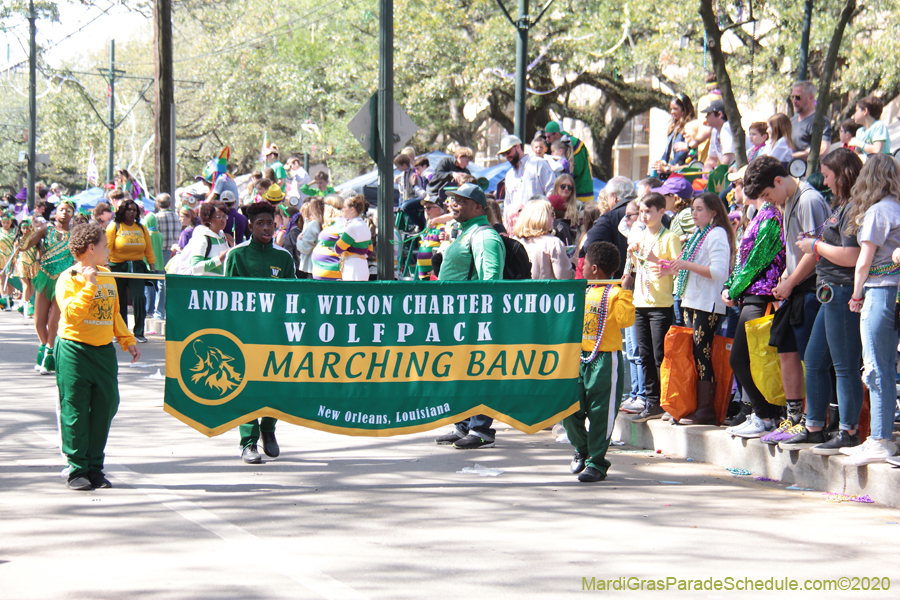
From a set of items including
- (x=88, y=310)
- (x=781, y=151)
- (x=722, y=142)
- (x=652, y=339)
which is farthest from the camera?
(x=722, y=142)

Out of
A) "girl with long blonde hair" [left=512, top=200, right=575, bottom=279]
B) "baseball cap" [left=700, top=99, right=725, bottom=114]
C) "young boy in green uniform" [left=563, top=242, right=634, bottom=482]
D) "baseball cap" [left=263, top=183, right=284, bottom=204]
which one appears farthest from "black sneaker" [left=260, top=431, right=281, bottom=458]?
"baseball cap" [left=263, top=183, right=284, bottom=204]

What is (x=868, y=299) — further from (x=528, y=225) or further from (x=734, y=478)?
(x=528, y=225)

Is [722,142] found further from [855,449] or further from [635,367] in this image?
[855,449]

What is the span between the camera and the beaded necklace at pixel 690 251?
750cm

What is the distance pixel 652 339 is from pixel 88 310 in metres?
4.30

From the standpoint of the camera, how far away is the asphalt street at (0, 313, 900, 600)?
4.52 m

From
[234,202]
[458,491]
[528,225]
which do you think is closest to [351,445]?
[458,491]

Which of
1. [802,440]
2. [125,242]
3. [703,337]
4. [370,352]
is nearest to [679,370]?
[703,337]

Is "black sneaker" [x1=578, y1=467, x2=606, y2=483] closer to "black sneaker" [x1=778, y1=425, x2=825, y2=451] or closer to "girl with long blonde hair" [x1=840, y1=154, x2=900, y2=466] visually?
"black sneaker" [x1=778, y1=425, x2=825, y2=451]

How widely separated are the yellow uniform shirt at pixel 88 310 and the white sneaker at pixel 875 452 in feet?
15.5

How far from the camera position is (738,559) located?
16.1ft

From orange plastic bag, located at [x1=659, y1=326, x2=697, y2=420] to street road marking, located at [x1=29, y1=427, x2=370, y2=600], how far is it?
11.8 ft

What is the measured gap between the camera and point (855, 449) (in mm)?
6207

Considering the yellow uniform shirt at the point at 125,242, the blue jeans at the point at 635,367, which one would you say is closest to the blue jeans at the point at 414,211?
the yellow uniform shirt at the point at 125,242
